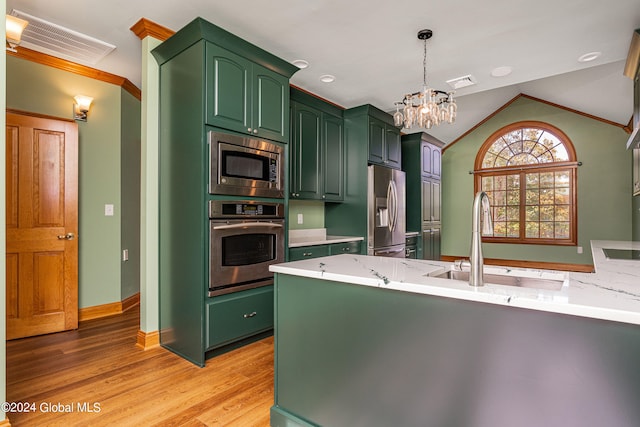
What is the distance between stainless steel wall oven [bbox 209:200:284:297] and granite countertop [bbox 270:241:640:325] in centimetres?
98

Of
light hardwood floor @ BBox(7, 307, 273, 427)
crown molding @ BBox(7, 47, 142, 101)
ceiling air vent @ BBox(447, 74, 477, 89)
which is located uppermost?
ceiling air vent @ BBox(447, 74, 477, 89)

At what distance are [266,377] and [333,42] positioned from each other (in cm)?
262

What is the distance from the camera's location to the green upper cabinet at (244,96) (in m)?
2.49

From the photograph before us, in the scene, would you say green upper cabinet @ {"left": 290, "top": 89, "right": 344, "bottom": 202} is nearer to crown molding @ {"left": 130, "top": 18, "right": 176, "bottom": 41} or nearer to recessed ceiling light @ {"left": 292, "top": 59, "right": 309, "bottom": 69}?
recessed ceiling light @ {"left": 292, "top": 59, "right": 309, "bottom": 69}

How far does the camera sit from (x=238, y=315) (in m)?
2.69

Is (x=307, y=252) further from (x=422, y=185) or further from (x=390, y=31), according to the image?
(x=422, y=185)

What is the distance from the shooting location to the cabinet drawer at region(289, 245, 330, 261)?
335cm

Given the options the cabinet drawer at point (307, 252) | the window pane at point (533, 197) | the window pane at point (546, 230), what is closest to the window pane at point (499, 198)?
the window pane at point (533, 197)

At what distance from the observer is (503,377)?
1121mm

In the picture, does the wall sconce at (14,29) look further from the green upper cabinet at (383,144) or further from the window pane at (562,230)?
the window pane at (562,230)

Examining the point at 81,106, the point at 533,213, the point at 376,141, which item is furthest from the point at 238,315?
the point at 533,213

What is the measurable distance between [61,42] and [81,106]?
25.3 inches

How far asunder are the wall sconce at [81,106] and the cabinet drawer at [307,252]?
2.38 m

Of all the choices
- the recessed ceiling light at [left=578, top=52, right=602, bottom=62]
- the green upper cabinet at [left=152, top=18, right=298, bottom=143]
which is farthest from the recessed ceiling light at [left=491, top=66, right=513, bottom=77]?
the green upper cabinet at [left=152, top=18, right=298, bottom=143]
